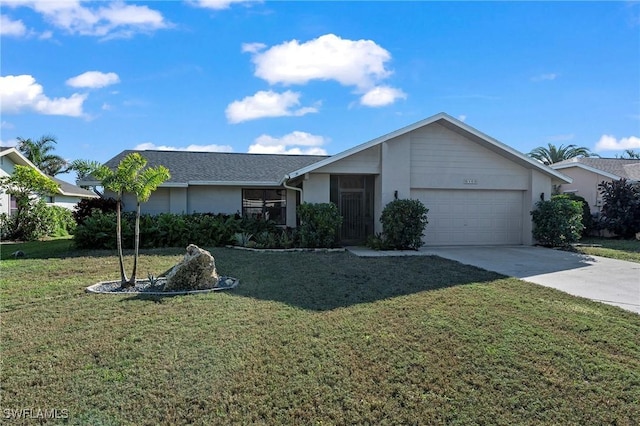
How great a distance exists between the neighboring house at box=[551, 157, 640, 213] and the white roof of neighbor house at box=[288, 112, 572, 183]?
304 inches

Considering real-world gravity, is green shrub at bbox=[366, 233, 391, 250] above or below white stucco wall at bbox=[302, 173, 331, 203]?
below

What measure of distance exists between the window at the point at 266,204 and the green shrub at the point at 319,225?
4.38 metres

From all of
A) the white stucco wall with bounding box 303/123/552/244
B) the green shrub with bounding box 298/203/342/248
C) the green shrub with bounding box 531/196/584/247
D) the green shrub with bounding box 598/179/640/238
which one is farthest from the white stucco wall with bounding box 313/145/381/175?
the green shrub with bounding box 598/179/640/238

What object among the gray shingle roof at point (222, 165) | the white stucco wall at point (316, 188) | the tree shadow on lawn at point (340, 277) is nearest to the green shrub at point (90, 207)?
the gray shingle roof at point (222, 165)

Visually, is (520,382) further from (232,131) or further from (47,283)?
(232,131)

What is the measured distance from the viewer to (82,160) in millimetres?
7242

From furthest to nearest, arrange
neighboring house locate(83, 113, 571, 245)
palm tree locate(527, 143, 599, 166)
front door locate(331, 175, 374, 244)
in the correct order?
1. palm tree locate(527, 143, 599, 166)
2. front door locate(331, 175, 374, 244)
3. neighboring house locate(83, 113, 571, 245)

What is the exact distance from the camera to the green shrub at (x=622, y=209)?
57.7 ft

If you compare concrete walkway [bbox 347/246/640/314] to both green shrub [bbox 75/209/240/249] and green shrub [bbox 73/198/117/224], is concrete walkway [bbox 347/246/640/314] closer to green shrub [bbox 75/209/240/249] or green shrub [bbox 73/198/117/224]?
green shrub [bbox 75/209/240/249]

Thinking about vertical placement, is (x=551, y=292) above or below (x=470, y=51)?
below

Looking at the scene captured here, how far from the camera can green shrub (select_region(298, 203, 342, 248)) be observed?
12953mm

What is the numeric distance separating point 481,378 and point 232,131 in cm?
1856

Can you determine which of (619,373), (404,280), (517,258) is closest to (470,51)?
(517,258)

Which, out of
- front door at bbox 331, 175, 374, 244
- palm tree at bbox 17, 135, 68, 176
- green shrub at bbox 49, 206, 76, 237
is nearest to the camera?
front door at bbox 331, 175, 374, 244
